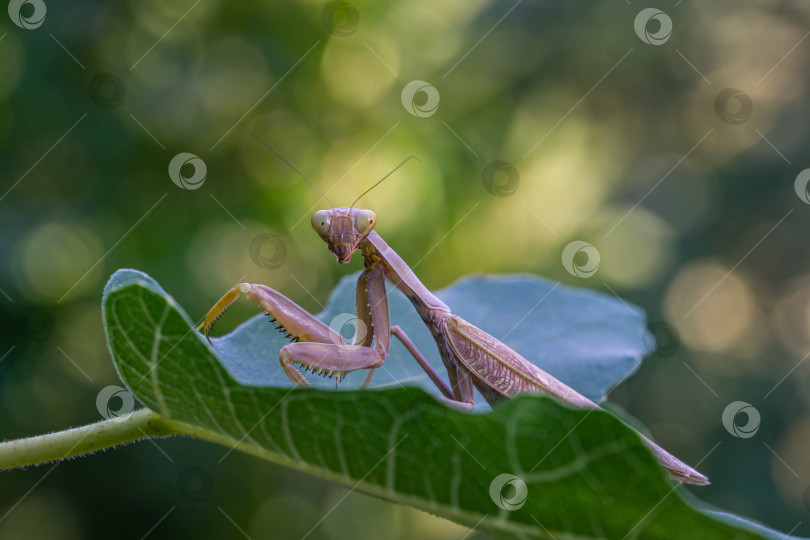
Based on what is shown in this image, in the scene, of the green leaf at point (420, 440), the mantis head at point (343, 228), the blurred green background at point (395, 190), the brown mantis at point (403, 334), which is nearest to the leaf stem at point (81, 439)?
the green leaf at point (420, 440)

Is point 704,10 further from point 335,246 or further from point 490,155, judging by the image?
point 335,246

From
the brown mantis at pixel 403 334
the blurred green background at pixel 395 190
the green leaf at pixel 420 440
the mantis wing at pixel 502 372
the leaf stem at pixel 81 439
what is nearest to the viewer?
the green leaf at pixel 420 440

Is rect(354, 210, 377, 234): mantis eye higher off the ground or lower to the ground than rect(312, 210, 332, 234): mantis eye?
higher

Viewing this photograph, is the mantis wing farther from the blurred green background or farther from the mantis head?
the blurred green background

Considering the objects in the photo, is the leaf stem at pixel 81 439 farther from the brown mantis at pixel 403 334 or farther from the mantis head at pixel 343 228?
the mantis head at pixel 343 228

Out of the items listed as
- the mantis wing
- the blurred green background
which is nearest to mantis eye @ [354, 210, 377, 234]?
the mantis wing

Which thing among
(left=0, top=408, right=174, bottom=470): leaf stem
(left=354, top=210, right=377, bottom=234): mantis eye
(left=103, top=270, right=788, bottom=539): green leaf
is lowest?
(left=0, top=408, right=174, bottom=470): leaf stem

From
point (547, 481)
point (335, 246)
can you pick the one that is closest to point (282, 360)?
point (335, 246)
